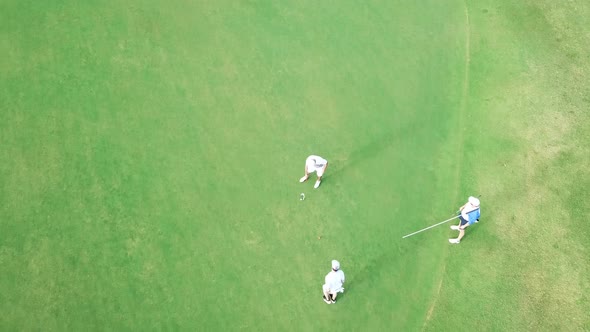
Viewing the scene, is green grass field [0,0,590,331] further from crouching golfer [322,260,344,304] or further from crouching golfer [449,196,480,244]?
crouching golfer [449,196,480,244]

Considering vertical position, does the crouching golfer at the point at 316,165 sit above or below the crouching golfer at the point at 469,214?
above

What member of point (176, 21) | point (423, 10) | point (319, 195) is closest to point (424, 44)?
point (423, 10)

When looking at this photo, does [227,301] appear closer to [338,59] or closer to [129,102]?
[129,102]

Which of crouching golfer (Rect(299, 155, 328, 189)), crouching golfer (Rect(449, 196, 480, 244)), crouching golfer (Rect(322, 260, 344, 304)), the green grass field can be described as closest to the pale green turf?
the green grass field

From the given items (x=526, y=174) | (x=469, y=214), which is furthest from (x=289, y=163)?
(x=526, y=174)

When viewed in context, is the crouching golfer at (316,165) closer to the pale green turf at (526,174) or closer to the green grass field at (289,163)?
the green grass field at (289,163)

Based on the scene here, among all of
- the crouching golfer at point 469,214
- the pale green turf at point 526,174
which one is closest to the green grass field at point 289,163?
the pale green turf at point 526,174
